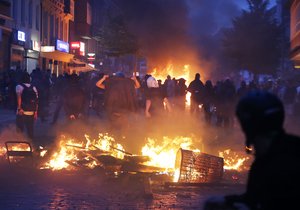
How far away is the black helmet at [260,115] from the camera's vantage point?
8.56 feet

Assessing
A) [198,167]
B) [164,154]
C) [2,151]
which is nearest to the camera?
[198,167]

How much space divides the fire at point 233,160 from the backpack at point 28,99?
365 cm

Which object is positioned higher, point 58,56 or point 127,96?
point 58,56

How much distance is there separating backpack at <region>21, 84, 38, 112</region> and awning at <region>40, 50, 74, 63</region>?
87.4 ft

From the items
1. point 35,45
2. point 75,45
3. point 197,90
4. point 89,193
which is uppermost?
point 75,45

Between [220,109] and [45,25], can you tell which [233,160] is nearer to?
[220,109]

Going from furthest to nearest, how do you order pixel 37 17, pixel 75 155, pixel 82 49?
pixel 82 49 < pixel 37 17 < pixel 75 155

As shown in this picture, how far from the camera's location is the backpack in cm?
1134

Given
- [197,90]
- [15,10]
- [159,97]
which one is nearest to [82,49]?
[15,10]

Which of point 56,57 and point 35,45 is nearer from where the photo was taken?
point 35,45

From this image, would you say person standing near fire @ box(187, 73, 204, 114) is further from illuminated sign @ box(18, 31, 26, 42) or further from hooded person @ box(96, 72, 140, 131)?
illuminated sign @ box(18, 31, 26, 42)

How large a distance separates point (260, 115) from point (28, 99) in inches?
361

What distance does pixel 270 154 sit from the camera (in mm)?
2568

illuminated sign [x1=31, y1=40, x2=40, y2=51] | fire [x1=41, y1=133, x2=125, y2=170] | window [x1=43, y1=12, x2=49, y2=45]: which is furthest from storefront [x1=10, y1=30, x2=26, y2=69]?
fire [x1=41, y1=133, x2=125, y2=170]
